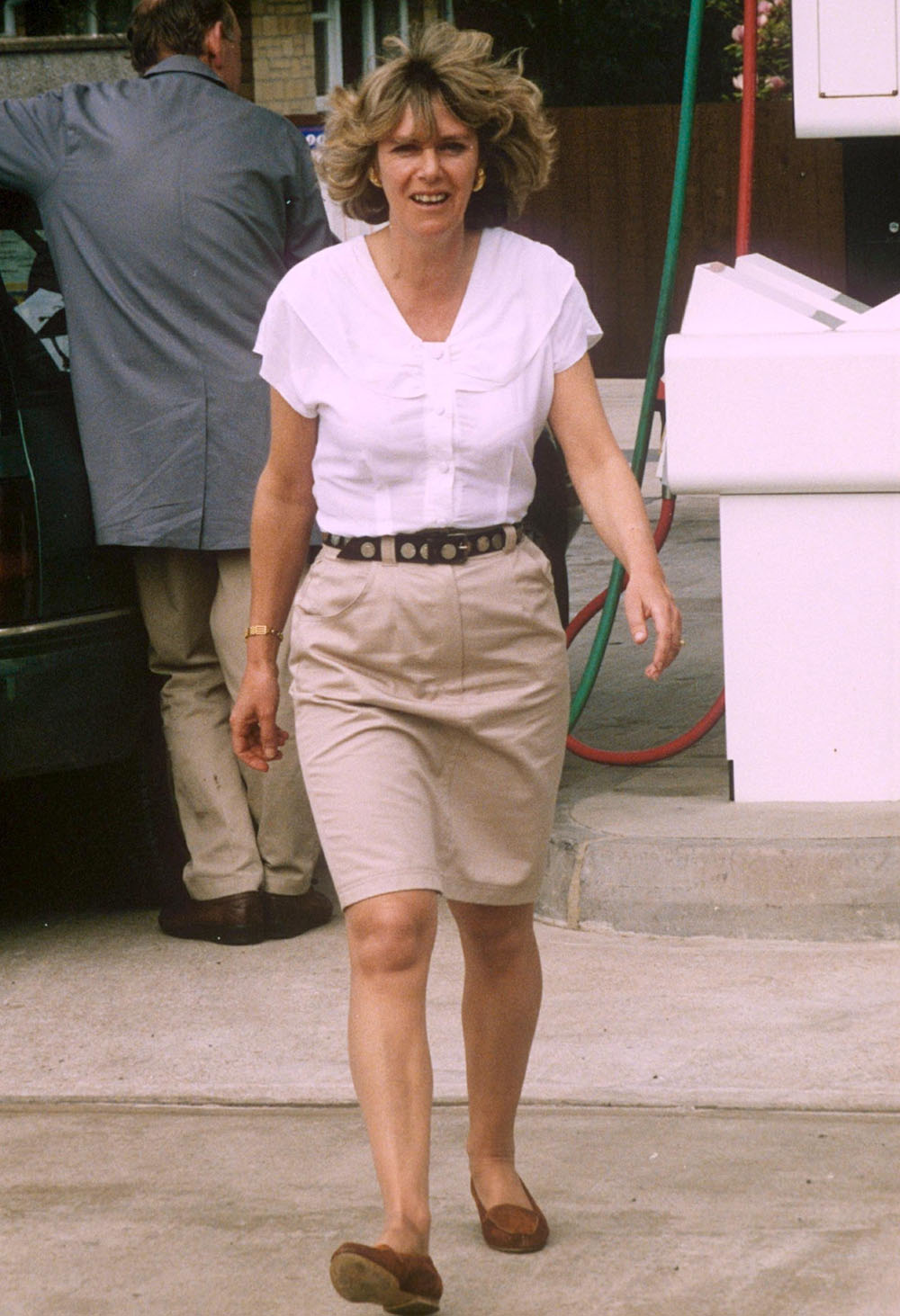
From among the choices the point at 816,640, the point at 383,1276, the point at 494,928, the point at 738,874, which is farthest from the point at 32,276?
the point at 383,1276

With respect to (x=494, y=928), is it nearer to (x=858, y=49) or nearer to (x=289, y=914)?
(x=289, y=914)

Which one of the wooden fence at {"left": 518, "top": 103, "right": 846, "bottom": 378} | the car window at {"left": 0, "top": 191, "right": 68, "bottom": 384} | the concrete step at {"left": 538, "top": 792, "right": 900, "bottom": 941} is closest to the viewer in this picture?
the concrete step at {"left": 538, "top": 792, "right": 900, "bottom": 941}

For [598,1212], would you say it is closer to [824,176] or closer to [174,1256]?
[174,1256]

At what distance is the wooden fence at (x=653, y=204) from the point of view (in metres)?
19.8

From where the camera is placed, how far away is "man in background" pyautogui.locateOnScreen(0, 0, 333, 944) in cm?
471

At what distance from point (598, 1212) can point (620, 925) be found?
148 centimetres

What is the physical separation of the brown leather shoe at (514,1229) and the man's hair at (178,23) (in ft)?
8.66

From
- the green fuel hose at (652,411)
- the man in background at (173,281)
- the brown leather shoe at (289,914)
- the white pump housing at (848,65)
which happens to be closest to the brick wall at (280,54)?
the green fuel hose at (652,411)

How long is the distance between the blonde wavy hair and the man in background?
1.36m

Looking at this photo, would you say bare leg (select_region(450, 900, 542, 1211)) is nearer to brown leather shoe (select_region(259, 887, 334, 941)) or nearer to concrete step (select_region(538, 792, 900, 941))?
concrete step (select_region(538, 792, 900, 941))

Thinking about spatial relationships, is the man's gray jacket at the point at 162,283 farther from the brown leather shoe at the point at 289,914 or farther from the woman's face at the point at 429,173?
the woman's face at the point at 429,173

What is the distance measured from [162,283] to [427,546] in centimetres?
176

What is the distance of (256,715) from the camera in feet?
11.0

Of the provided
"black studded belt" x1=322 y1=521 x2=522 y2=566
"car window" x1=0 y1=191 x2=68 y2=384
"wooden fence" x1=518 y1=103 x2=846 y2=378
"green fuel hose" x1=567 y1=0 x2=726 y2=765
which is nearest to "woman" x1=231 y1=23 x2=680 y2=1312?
"black studded belt" x1=322 y1=521 x2=522 y2=566
